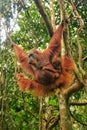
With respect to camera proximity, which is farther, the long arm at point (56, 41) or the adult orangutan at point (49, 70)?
the adult orangutan at point (49, 70)

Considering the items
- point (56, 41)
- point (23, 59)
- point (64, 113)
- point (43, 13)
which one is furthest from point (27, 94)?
point (43, 13)

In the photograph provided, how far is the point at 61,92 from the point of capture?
3785 millimetres

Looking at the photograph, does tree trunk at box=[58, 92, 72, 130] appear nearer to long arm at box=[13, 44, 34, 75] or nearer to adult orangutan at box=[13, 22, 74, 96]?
adult orangutan at box=[13, 22, 74, 96]

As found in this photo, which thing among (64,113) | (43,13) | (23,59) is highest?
(43,13)

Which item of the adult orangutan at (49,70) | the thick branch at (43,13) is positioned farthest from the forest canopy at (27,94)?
the thick branch at (43,13)

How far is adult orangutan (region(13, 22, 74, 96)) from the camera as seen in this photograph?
3141 millimetres

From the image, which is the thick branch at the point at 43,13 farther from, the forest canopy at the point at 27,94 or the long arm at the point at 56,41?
the forest canopy at the point at 27,94

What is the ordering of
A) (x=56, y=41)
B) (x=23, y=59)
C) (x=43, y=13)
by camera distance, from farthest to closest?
(x=23, y=59), (x=56, y=41), (x=43, y=13)

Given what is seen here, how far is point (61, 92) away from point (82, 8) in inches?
73.3

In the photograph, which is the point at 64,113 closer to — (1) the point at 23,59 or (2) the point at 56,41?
(1) the point at 23,59

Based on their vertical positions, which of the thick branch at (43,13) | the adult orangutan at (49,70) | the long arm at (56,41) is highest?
the thick branch at (43,13)

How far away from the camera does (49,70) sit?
123 inches

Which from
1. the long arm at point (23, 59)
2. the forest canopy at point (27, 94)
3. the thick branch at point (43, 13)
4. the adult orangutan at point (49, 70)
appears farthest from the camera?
the forest canopy at point (27, 94)

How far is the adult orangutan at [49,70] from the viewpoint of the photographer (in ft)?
10.3
